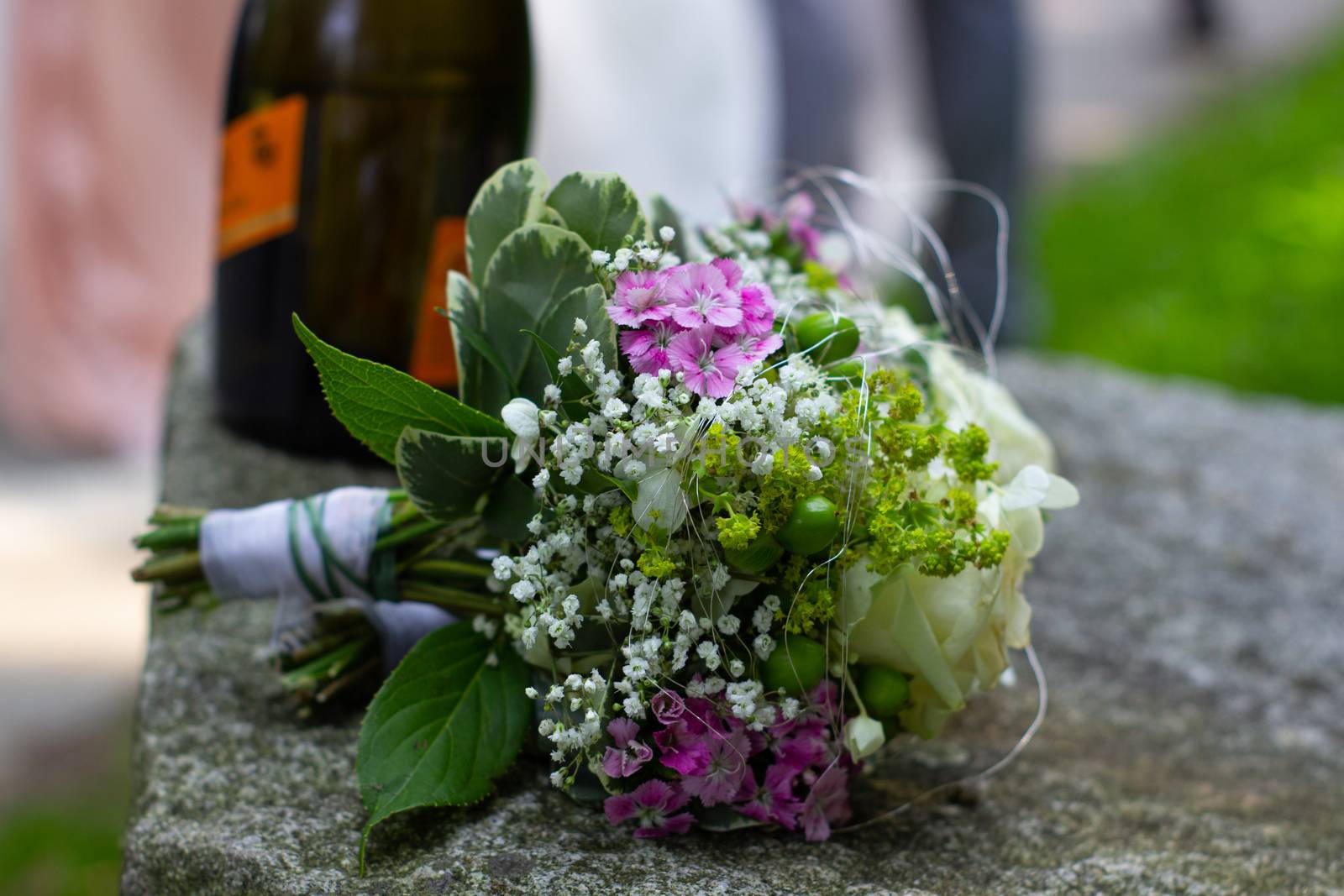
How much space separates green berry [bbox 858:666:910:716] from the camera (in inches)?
29.8

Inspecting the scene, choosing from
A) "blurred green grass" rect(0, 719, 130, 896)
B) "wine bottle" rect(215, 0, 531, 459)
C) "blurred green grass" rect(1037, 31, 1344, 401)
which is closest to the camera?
"wine bottle" rect(215, 0, 531, 459)

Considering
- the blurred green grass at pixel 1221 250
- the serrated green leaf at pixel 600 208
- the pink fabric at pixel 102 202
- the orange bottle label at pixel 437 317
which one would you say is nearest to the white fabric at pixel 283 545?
the serrated green leaf at pixel 600 208

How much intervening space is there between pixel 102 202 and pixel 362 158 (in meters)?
2.05

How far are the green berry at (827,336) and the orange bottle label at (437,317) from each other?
1.72ft

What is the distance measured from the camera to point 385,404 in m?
0.77

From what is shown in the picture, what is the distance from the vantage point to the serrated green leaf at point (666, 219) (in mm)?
869

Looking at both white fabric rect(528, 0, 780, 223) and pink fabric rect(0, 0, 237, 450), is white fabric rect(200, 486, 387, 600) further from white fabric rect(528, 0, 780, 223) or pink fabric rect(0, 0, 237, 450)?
pink fabric rect(0, 0, 237, 450)

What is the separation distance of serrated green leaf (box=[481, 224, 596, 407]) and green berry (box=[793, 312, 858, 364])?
13 cm

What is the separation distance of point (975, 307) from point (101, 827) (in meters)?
2.00

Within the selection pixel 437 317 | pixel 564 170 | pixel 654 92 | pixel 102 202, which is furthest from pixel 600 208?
pixel 102 202

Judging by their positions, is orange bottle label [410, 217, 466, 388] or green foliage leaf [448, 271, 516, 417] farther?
orange bottle label [410, 217, 466, 388]

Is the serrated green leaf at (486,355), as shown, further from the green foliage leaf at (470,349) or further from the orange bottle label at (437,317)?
the orange bottle label at (437,317)

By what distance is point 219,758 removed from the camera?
88cm

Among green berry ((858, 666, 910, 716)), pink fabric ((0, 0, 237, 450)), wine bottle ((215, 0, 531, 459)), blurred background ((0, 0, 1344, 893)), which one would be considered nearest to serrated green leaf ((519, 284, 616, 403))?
green berry ((858, 666, 910, 716))
